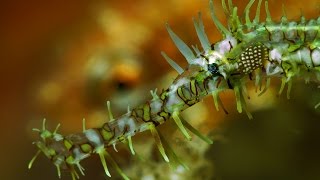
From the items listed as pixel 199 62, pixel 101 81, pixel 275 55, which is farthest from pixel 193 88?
pixel 101 81

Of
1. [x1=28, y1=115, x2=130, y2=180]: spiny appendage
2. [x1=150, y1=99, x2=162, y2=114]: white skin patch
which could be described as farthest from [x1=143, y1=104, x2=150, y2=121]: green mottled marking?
[x1=28, y1=115, x2=130, y2=180]: spiny appendage

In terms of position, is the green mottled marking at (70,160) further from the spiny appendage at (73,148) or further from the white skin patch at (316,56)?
the white skin patch at (316,56)

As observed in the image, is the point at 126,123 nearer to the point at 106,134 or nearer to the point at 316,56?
the point at 106,134

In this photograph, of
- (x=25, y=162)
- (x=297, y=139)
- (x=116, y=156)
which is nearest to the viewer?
(x=297, y=139)

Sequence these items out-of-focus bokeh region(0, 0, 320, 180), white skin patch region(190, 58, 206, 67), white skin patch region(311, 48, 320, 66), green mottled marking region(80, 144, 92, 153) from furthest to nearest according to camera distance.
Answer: out-of-focus bokeh region(0, 0, 320, 180) → green mottled marking region(80, 144, 92, 153) → white skin patch region(190, 58, 206, 67) → white skin patch region(311, 48, 320, 66)

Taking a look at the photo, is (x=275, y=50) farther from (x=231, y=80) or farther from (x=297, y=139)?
(x=297, y=139)

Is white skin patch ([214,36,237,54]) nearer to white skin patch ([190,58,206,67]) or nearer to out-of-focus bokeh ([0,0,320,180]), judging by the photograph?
white skin patch ([190,58,206,67])

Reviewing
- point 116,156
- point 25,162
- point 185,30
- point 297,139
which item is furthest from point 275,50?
point 25,162

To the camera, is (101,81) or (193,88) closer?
(193,88)

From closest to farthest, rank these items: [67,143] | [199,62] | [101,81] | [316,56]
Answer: [316,56]
[199,62]
[67,143]
[101,81]
